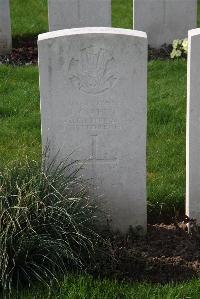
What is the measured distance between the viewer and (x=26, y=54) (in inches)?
416

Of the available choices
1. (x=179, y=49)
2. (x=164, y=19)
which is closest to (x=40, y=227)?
(x=179, y=49)

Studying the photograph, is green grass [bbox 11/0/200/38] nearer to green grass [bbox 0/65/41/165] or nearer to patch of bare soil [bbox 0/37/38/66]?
patch of bare soil [bbox 0/37/38/66]

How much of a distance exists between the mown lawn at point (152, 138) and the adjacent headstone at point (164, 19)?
4.62 feet

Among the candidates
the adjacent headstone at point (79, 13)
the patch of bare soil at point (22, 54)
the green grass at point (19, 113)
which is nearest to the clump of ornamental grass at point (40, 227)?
the green grass at point (19, 113)

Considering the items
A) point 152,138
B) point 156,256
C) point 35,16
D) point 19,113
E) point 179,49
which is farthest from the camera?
point 35,16

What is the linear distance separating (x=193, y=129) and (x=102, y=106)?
0.67 m

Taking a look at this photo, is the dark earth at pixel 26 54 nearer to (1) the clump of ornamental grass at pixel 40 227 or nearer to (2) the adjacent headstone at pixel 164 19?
(2) the adjacent headstone at pixel 164 19

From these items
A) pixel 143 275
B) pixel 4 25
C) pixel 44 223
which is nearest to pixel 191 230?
pixel 143 275

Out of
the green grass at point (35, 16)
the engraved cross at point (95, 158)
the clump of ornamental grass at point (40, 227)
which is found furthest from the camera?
the green grass at point (35, 16)

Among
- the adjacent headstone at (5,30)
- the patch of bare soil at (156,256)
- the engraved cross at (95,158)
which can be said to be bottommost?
the patch of bare soil at (156,256)

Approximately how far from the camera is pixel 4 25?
10.7 meters

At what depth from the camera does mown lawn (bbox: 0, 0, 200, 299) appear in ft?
15.2

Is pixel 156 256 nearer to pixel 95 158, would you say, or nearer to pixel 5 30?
pixel 95 158

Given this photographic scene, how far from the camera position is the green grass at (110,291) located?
180 inches
